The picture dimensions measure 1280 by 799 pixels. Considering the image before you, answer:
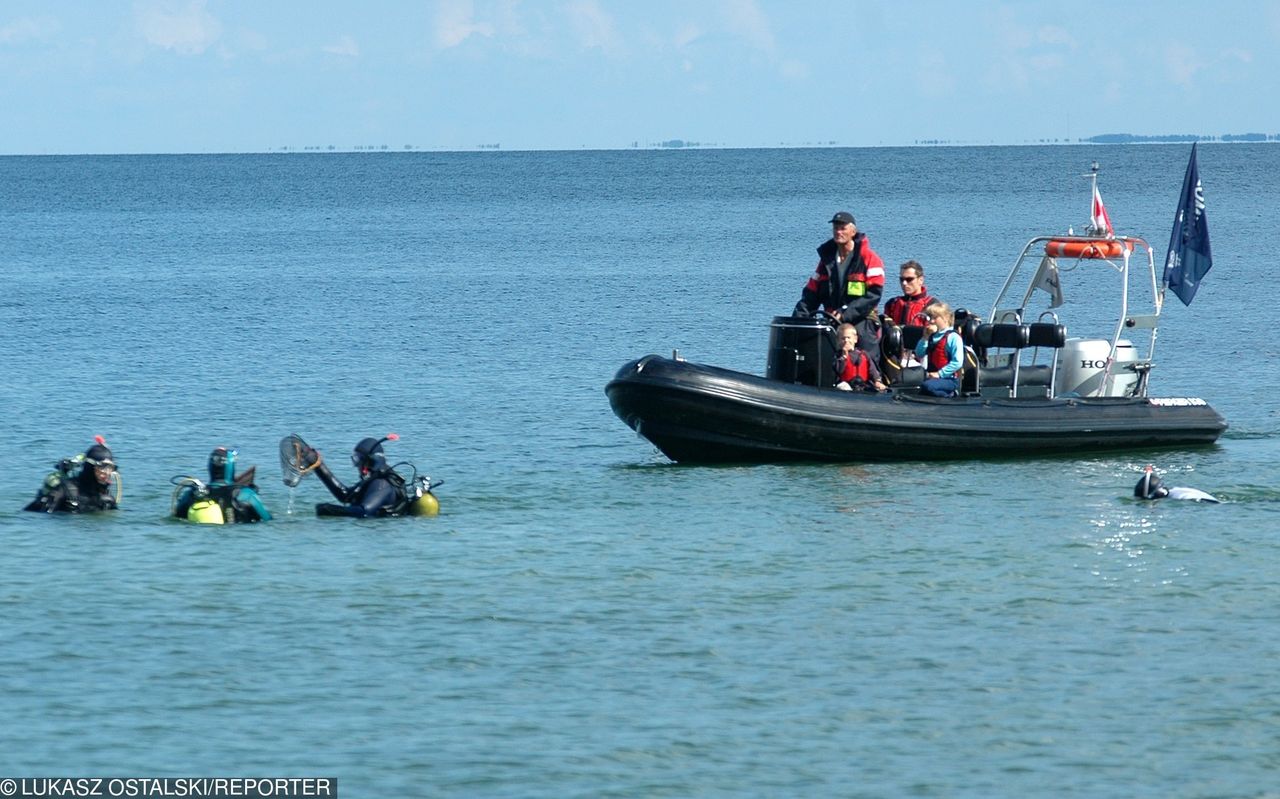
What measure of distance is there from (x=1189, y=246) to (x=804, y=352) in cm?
444

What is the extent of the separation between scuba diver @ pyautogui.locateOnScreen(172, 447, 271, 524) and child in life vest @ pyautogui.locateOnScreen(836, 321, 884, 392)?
4910 mm

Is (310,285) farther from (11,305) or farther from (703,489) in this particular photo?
(703,489)

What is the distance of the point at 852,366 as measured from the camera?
14.8m

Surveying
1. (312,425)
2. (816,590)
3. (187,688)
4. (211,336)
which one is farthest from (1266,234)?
(187,688)

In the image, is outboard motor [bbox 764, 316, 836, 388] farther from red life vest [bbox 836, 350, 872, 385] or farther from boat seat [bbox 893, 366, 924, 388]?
boat seat [bbox 893, 366, 924, 388]

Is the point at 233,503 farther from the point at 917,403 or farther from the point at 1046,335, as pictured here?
the point at 1046,335

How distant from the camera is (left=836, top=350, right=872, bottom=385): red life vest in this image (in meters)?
14.8

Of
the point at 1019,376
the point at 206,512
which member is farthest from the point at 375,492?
the point at 1019,376

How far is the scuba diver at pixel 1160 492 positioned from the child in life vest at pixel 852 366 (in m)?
2.30

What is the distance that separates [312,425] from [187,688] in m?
9.82

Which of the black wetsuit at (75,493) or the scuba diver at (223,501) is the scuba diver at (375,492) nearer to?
the scuba diver at (223,501)

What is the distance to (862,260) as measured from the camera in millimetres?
14688

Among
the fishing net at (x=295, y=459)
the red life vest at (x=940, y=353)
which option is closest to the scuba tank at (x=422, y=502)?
the fishing net at (x=295, y=459)

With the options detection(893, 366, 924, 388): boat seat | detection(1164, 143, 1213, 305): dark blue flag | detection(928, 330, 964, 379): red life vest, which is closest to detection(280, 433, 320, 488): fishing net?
detection(893, 366, 924, 388): boat seat
